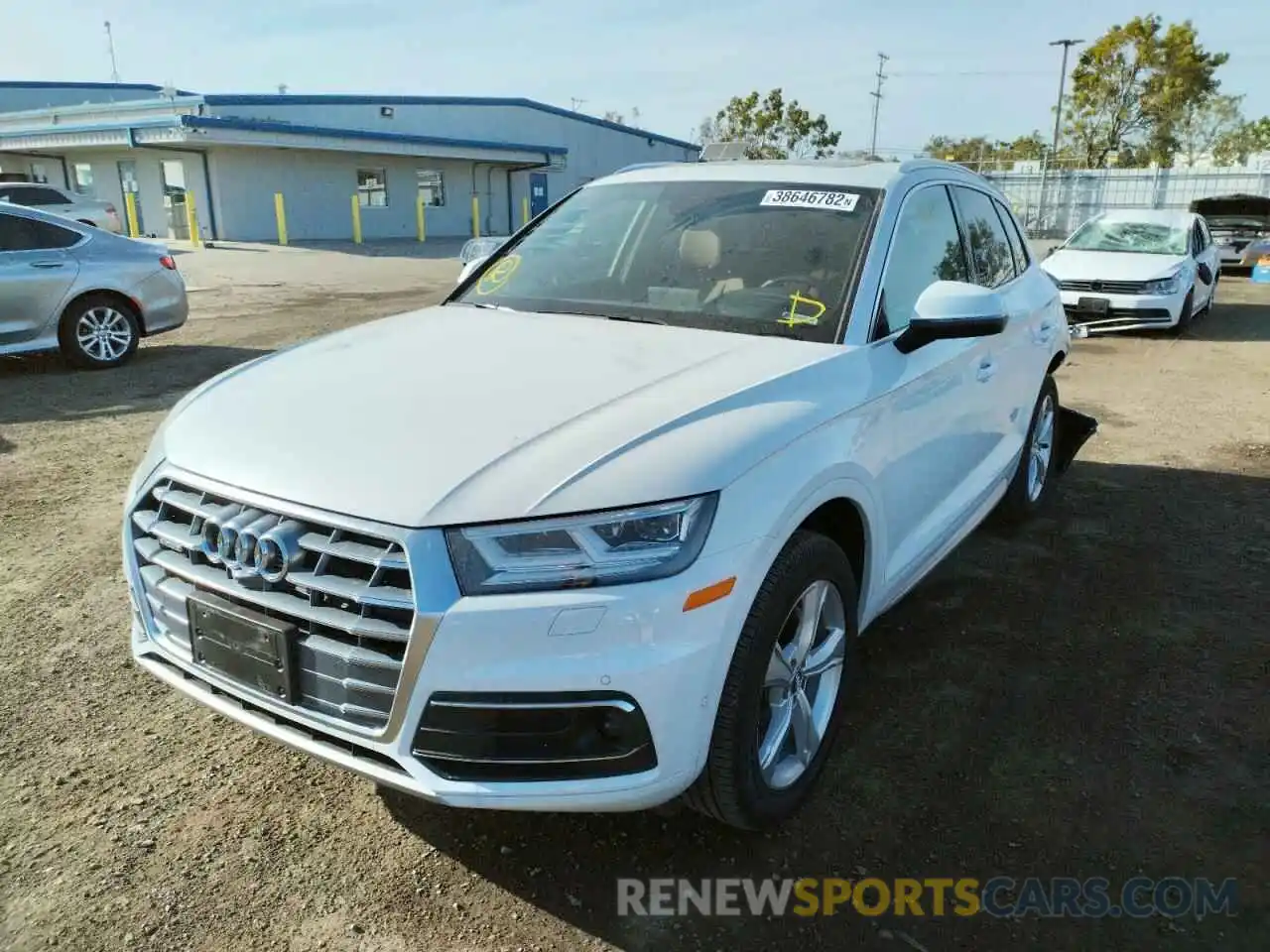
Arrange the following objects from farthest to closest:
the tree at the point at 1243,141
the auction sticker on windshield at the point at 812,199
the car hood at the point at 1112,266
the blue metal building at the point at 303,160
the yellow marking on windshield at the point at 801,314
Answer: the tree at the point at 1243,141
the blue metal building at the point at 303,160
the car hood at the point at 1112,266
the auction sticker on windshield at the point at 812,199
the yellow marking on windshield at the point at 801,314

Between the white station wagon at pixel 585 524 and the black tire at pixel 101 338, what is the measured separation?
6924 mm

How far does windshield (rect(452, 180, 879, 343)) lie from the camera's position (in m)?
3.19

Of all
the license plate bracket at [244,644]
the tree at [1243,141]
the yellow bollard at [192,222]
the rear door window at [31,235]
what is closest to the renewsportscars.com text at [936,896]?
the license plate bracket at [244,644]

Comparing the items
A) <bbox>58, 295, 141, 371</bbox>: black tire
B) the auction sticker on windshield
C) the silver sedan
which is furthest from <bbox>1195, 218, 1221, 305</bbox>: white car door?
<bbox>58, 295, 141, 371</bbox>: black tire

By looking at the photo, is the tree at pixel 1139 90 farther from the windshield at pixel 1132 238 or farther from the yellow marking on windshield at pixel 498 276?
the yellow marking on windshield at pixel 498 276

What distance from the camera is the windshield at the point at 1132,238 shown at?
12.7 m

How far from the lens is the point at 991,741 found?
3.11m

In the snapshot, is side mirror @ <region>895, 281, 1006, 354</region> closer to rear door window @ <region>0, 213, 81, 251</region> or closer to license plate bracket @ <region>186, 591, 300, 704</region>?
license plate bracket @ <region>186, 591, 300, 704</region>

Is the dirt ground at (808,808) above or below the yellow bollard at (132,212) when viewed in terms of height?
below

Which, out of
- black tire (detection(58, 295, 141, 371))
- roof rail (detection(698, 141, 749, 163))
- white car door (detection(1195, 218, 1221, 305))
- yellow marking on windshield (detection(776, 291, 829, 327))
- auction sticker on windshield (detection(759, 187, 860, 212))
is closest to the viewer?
yellow marking on windshield (detection(776, 291, 829, 327))

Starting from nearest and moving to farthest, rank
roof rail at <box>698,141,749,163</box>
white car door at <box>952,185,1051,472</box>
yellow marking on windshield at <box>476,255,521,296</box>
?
1. yellow marking on windshield at <box>476,255,521,296</box>
2. white car door at <box>952,185,1051,472</box>
3. roof rail at <box>698,141,749,163</box>

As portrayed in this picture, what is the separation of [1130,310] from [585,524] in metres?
11.7

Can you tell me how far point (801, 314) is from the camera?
122 inches

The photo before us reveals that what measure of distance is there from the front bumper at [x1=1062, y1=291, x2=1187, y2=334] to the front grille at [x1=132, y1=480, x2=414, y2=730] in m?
11.2
